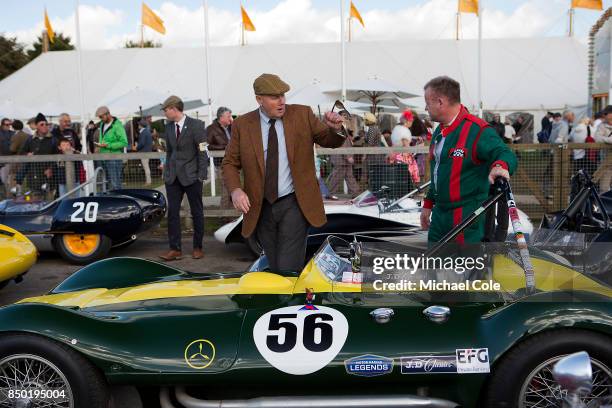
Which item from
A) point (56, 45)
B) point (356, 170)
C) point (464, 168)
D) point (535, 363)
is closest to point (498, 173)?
point (464, 168)

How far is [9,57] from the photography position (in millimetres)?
49812

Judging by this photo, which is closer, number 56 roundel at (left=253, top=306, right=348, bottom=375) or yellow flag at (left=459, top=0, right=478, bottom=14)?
number 56 roundel at (left=253, top=306, right=348, bottom=375)

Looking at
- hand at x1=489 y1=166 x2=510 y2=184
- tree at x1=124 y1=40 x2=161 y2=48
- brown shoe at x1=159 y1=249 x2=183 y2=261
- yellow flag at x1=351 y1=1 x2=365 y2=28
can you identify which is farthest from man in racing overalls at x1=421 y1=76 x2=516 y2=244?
tree at x1=124 y1=40 x2=161 y2=48

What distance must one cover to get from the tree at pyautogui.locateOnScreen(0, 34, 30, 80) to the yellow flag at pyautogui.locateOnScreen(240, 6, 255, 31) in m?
31.6

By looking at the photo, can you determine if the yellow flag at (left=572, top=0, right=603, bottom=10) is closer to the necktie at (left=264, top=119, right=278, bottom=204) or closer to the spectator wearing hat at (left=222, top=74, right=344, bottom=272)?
the spectator wearing hat at (left=222, top=74, right=344, bottom=272)

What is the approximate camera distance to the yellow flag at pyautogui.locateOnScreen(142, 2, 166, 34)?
2077cm

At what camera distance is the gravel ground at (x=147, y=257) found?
677cm

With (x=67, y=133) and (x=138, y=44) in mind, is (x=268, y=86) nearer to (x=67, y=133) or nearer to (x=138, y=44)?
(x=67, y=133)

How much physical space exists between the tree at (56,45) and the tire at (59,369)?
5841 centimetres

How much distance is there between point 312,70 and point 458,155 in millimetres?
23405

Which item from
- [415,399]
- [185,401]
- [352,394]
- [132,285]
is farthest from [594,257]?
[132,285]

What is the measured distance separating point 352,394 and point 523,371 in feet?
2.52

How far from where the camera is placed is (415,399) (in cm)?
300

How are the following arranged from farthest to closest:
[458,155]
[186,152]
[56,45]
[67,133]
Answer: [56,45]
[67,133]
[186,152]
[458,155]
